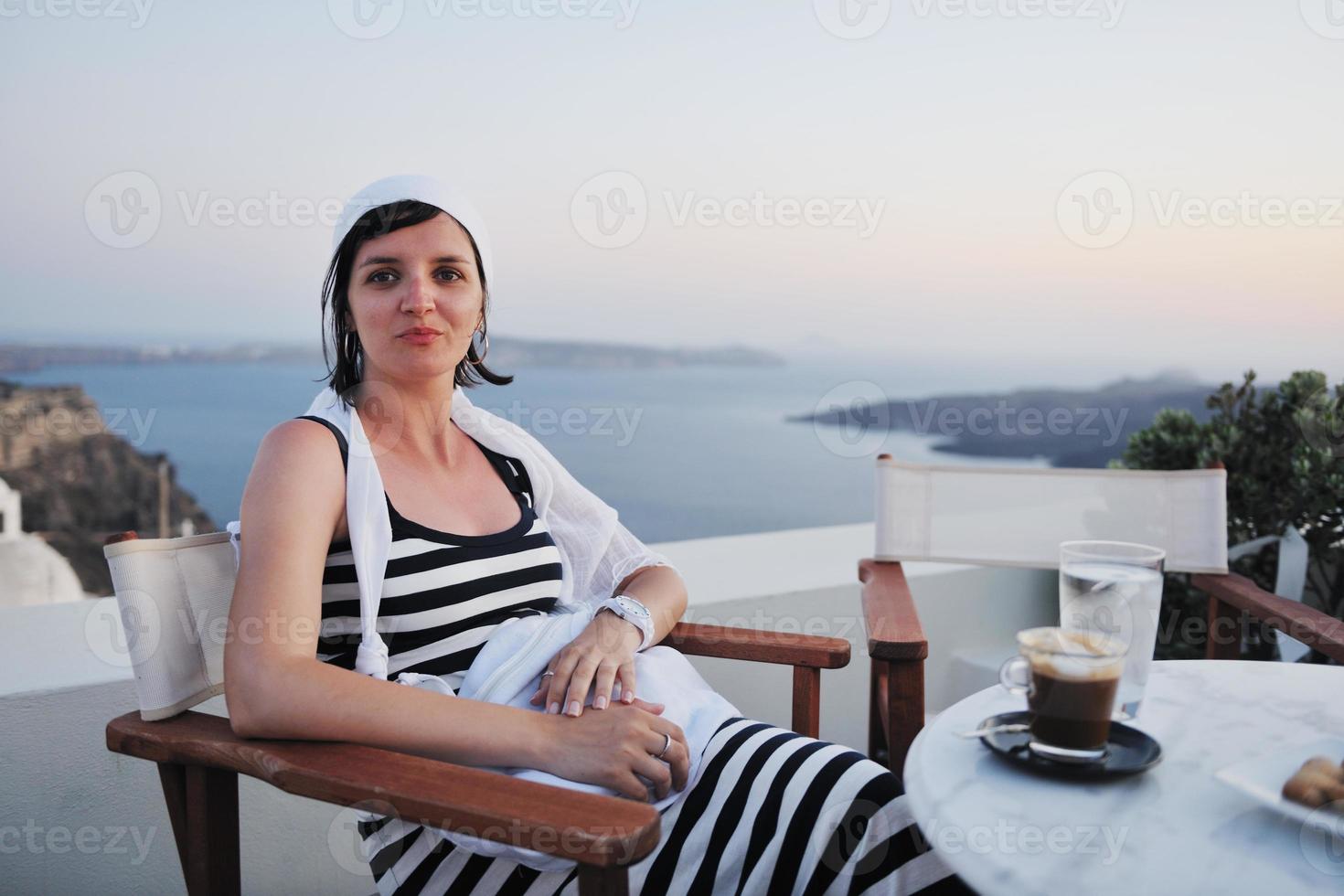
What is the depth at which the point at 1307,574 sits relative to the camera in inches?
103

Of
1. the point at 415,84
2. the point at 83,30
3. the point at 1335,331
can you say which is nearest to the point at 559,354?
the point at 415,84

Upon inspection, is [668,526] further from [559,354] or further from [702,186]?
[702,186]

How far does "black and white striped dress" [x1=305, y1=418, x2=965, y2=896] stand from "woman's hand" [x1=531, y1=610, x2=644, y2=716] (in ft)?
0.43

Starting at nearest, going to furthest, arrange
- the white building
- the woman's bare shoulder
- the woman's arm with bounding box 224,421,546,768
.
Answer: the woman's arm with bounding box 224,421,546,768 → the woman's bare shoulder → the white building

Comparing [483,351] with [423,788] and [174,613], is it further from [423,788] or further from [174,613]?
[423,788]

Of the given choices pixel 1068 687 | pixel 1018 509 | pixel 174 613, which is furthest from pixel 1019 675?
pixel 1018 509

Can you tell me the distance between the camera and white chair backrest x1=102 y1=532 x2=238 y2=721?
1.16 m

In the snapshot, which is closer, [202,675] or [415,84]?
[202,675]

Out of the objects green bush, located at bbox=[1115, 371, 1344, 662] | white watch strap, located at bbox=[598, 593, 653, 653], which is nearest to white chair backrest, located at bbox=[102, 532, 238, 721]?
white watch strap, located at bbox=[598, 593, 653, 653]

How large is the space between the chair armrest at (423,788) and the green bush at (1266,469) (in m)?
2.11

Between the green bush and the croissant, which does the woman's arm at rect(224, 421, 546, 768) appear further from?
the green bush

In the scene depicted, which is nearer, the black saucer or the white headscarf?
the black saucer

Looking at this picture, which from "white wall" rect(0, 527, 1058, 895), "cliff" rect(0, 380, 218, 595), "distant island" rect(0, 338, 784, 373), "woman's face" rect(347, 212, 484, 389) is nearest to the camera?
"woman's face" rect(347, 212, 484, 389)

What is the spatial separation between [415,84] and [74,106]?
5.61m
